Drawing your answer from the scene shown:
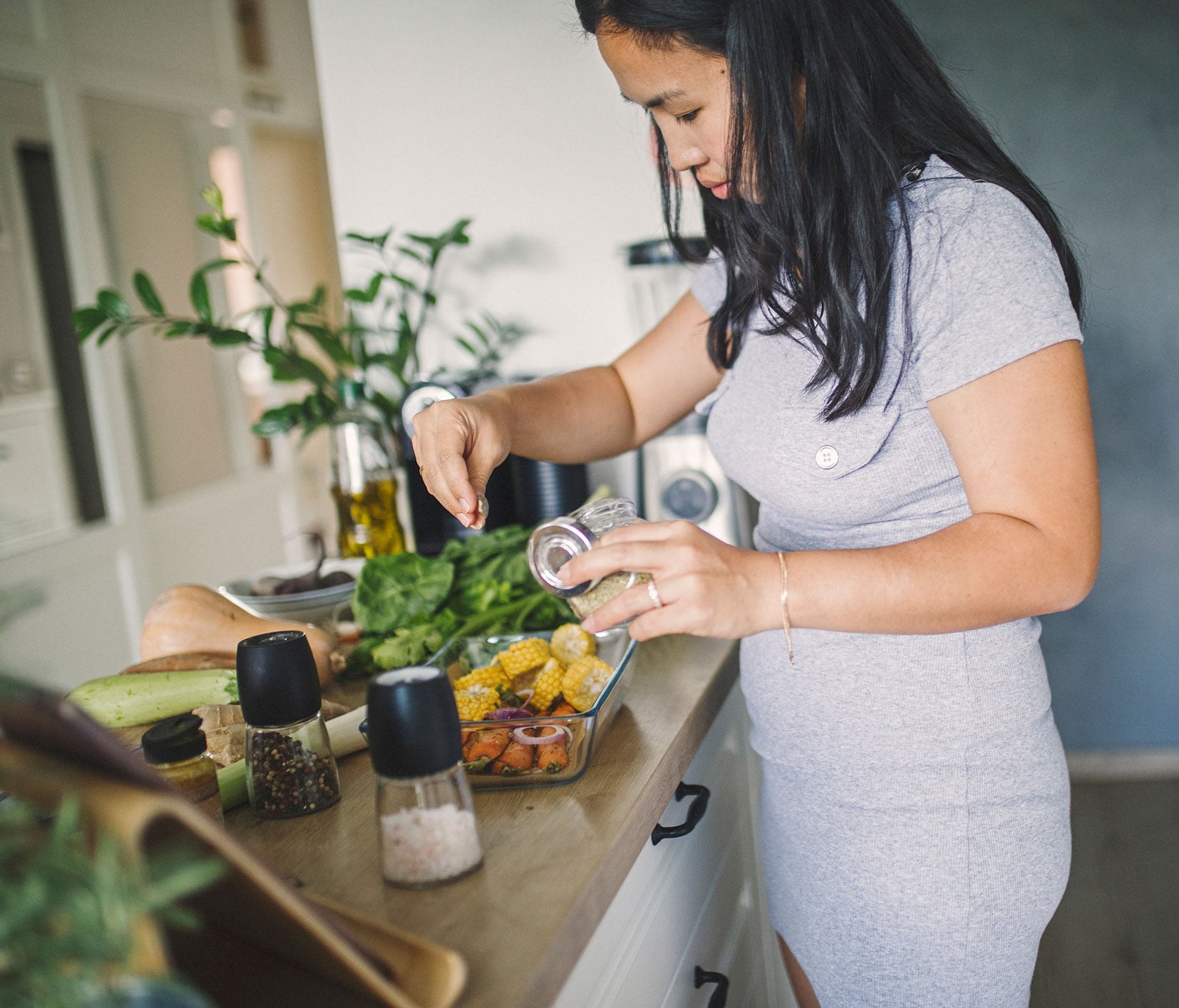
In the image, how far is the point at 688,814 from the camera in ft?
3.10

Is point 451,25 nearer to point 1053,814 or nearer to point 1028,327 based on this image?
point 1028,327

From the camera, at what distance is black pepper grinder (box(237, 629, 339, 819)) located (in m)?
0.76

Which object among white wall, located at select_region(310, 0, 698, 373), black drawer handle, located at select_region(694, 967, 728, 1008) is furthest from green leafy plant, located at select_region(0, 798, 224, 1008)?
white wall, located at select_region(310, 0, 698, 373)

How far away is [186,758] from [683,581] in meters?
0.41

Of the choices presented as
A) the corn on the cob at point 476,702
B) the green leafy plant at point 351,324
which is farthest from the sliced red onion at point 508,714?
the green leafy plant at point 351,324

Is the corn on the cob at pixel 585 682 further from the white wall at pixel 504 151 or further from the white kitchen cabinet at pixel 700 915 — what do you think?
the white wall at pixel 504 151

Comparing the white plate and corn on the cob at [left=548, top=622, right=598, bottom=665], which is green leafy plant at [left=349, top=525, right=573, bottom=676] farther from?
corn on the cob at [left=548, top=622, right=598, bottom=665]

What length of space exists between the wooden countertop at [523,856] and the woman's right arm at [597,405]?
0.30 metres

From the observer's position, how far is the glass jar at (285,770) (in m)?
0.80

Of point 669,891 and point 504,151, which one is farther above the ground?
point 504,151

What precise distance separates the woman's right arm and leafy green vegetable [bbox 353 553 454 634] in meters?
0.22

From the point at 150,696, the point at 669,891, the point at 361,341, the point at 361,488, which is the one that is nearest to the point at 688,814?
the point at 669,891

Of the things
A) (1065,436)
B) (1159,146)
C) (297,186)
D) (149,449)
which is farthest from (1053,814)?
(297,186)

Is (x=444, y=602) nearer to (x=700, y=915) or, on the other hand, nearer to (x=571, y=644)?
(x=571, y=644)
